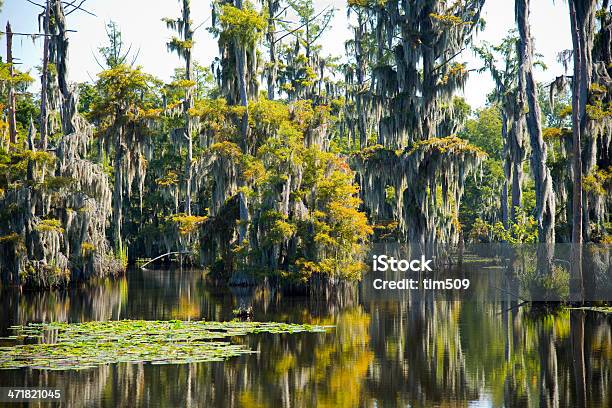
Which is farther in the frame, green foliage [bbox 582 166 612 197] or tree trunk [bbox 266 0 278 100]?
tree trunk [bbox 266 0 278 100]

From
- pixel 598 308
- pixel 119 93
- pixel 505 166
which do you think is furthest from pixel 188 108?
pixel 598 308

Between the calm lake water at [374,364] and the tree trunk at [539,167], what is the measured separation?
168 centimetres

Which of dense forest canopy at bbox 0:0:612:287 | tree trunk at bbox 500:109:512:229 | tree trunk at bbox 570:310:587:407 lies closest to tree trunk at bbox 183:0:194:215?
dense forest canopy at bbox 0:0:612:287

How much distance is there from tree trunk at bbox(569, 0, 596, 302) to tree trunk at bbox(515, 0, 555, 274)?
2.33 ft

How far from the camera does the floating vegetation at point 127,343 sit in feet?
43.2

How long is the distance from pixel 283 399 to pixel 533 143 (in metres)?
14.7

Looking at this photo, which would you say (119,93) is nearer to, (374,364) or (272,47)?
(272,47)

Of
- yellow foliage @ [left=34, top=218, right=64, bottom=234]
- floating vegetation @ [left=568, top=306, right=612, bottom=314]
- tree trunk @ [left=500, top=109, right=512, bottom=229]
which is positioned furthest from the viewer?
tree trunk @ [left=500, top=109, right=512, bottom=229]

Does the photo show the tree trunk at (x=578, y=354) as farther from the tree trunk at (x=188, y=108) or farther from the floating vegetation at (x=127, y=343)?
the tree trunk at (x=188, y=108)

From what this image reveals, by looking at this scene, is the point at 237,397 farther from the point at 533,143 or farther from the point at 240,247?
the point at 240,247

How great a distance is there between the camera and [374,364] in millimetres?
13484

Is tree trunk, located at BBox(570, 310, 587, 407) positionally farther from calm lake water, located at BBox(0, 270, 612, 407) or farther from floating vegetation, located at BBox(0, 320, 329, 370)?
floating vegetation, located at BBox(0, 320, 329, 370)

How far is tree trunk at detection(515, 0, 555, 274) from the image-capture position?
70.9 ft

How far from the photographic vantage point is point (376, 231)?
1314 inches
